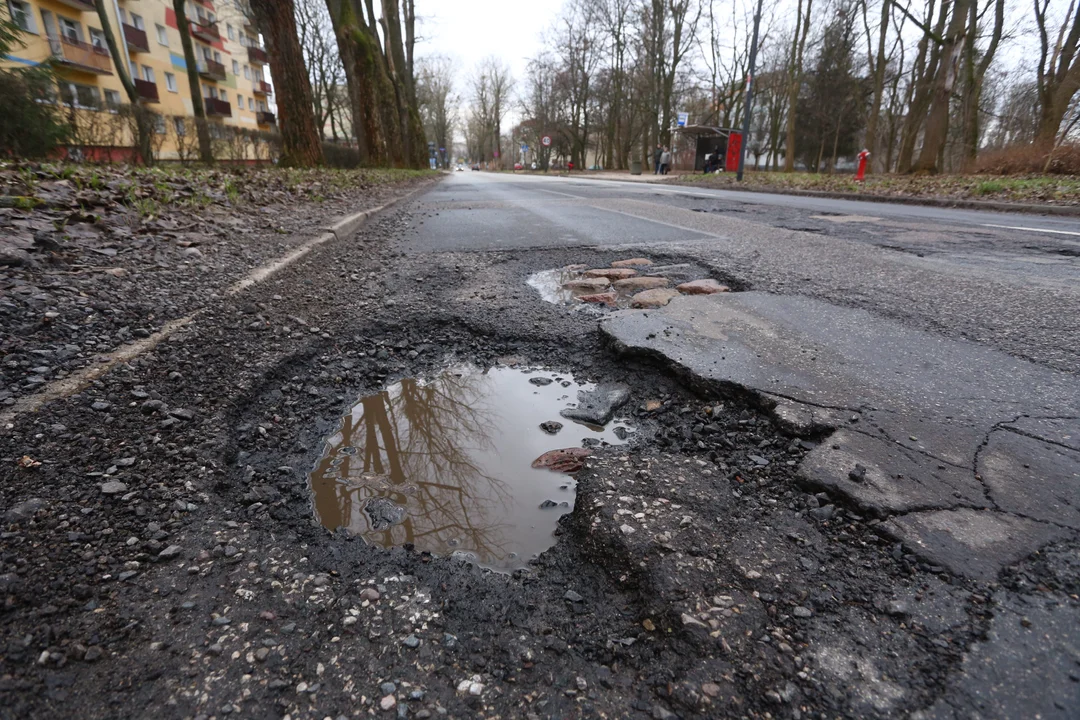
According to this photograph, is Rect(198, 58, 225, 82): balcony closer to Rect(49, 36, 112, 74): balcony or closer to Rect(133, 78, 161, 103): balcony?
Rect(133, 78, 161, 103): balcony

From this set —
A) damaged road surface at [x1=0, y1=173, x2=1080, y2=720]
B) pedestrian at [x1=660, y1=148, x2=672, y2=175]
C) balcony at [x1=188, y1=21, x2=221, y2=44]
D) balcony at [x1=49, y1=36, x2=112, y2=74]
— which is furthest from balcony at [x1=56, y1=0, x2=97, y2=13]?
damaged road surface at [x1=0, y1=173, x2=1080, y2=720]

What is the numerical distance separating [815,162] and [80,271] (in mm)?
43656

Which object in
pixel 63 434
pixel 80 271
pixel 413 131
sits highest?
pixel 413 131

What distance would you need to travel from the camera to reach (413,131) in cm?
2634

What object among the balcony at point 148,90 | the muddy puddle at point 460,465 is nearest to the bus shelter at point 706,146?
the muddy puddle at point 460,465

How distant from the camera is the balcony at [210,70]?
36.3 m

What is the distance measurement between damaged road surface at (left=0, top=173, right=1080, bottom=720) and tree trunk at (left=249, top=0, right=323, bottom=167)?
10.5 meters

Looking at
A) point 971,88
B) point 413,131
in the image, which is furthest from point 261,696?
point 413,131

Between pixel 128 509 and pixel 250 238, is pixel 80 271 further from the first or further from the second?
pixel 128 509

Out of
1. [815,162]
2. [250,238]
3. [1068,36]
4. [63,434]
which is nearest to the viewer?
[63,434]

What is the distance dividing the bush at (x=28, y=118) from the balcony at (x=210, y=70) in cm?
3447

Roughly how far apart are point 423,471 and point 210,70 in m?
45.2

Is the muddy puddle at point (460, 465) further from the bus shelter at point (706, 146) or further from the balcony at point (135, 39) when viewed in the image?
the balcony at point (135, 39)

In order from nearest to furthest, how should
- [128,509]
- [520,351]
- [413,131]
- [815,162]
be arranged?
[128,509], [520,351], [413,131], [815,162]
